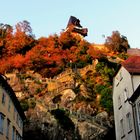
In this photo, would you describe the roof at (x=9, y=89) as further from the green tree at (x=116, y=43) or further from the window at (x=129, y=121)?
the green tree at (x=116, y=43)

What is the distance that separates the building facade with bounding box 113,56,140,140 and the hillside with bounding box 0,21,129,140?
49.4 ft

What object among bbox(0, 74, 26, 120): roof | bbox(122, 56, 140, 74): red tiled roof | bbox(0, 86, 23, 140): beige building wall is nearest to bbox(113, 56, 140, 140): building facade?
bbox(122, 56, 140, 74): red tiled roof

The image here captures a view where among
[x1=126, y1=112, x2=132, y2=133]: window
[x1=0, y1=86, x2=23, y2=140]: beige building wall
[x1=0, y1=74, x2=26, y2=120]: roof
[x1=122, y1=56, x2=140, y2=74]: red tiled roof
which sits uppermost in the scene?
[x1=122, y1=56, x2=140, y2=74]: red tiled roof

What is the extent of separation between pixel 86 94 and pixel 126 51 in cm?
3197

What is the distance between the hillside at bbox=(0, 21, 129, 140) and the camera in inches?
1870

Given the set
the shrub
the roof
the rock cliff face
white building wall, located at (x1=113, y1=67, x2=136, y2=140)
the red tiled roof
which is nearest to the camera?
white building wall, located at (x1=113, y1=67, x2=136, y2=140)

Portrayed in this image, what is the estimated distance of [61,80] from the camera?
6538 cm

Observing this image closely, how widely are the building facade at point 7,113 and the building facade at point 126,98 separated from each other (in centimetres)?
1080

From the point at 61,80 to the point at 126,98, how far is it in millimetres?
37387

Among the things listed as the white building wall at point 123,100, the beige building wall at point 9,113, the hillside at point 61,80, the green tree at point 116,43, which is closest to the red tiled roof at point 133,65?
the white building wall at point 123,100

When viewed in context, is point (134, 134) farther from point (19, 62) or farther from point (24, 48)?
point (24, 48)

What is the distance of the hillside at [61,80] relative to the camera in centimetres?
4750

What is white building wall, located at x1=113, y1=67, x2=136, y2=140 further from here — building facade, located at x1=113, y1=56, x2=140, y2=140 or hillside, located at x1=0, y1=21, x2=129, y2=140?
hillside, located at x1=0, y1=21, x2=129, y2=140

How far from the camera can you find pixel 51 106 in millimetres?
52375
